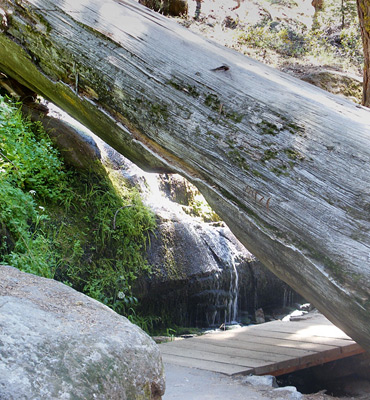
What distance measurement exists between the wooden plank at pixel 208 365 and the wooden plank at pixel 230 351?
0.81 feet

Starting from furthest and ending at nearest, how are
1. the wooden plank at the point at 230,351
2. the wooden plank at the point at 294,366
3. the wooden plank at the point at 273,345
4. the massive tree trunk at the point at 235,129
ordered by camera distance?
the wooden plank at the point at 273,345
the wooden plank at the point at 230,351
the wooden plank at the point at 294,366
the massive tree trunk at the point at 235,129

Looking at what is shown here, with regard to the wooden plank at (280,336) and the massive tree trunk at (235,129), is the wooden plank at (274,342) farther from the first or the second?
the massive tree trunk at (235,129)

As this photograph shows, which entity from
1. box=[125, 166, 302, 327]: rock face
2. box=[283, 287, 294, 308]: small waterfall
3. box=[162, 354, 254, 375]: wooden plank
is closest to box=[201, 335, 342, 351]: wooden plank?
box=[162, 354, 254, 375]: wooden plank

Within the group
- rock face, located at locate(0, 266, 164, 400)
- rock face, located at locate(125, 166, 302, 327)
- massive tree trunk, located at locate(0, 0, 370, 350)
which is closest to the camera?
rock face, located at locate(0, 266, 164, 400)

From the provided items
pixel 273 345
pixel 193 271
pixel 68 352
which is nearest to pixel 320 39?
pixel 193 271

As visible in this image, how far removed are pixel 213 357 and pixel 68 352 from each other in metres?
2.43

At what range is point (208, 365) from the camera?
3.82 m

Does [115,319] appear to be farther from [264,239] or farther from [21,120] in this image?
[21,120]

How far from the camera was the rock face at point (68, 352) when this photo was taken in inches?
67.3

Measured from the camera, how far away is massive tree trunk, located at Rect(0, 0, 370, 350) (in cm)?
286

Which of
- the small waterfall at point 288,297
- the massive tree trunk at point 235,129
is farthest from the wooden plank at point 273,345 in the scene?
the small waterfall at point 288,297

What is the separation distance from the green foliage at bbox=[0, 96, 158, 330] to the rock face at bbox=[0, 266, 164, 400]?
1889 millimetres

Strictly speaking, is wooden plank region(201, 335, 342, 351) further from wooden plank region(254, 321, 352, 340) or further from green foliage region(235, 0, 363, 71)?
green foliage region(235, 0, 363, 71)

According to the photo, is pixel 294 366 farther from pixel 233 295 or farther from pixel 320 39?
pixel 320 39
